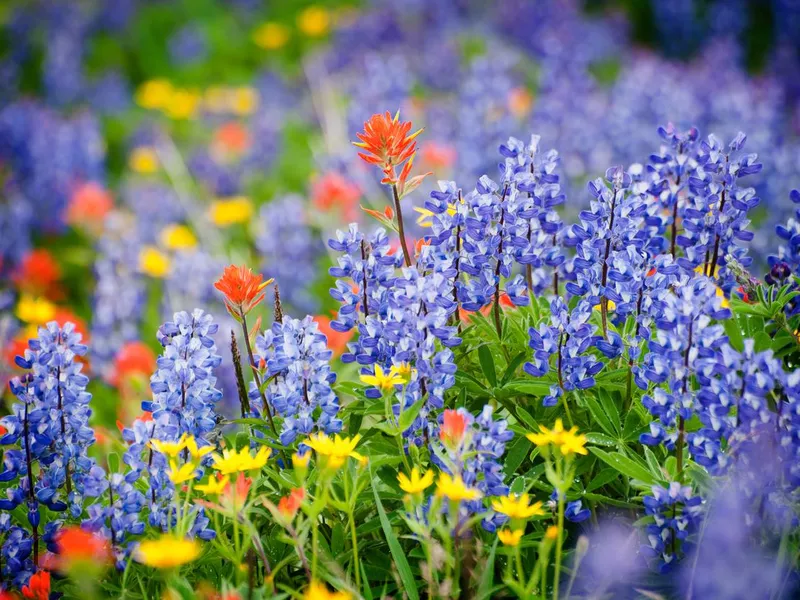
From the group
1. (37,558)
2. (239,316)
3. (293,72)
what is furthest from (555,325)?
(293,72)

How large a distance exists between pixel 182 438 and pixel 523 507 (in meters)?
0.79

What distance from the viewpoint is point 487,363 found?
191 centimetres

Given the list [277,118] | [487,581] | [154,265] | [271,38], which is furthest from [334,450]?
[271,38]

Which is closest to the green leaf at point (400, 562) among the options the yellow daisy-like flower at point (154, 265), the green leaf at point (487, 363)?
the green leaf at point (487, 363)

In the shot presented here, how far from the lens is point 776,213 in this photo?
12.0 ft

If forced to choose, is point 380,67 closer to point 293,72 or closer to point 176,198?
point 176,198

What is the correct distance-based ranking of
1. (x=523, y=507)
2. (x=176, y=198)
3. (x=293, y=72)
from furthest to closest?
(x=293, y=72) → (x=176, y=198) → (x=523, y=507)

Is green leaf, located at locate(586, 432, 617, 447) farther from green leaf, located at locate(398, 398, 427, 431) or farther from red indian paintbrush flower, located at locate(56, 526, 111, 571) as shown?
red indian paintbrush flower, located at locate(56, 526, 111, 571)

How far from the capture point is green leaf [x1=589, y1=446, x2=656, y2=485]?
169 cm

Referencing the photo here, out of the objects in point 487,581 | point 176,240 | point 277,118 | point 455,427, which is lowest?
point 487,581

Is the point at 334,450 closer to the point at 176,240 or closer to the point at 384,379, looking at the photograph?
the point at 384,379

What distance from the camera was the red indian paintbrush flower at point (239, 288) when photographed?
1853 millimetres

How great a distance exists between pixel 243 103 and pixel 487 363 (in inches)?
239

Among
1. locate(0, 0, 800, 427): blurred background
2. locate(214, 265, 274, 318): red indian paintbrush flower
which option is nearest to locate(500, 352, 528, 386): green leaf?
locate(214, 265, 274, 318): red indian paintbrush flower
